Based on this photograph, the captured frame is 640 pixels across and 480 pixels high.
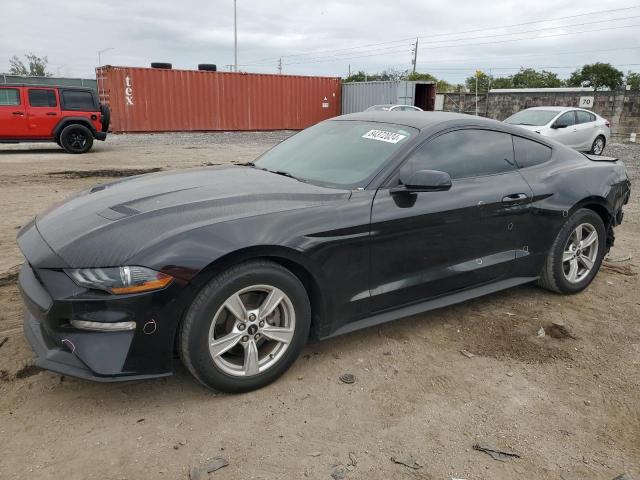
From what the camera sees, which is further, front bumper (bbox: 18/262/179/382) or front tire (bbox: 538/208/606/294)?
front tire (bbox: 538/208/606/294)

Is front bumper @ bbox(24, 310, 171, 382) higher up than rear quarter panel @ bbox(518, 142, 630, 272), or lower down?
lower down

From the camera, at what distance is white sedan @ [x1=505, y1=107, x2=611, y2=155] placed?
13.2 meters

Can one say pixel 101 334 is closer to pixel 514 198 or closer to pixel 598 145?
pixel 514 198

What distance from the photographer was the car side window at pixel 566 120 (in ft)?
43.8

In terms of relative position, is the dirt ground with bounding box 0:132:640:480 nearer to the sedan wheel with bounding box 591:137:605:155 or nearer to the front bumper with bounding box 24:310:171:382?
the front bumper with bounding box 24:310:171:382

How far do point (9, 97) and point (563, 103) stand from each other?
A: 73.1 ft

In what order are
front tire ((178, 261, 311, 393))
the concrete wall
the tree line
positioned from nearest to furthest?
1. front tire ((178, 261, 311, 393))
2. the concrete wall
3. the tree line

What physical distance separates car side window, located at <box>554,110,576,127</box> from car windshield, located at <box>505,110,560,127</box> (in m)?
0.18

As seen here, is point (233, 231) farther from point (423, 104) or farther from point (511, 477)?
point (423, 104)

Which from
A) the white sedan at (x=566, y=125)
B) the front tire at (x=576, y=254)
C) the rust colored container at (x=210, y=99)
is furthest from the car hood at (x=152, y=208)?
the rust colored container at (x=210, y=99)

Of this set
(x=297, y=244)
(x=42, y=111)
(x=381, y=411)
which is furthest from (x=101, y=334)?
(x=42, y=111)

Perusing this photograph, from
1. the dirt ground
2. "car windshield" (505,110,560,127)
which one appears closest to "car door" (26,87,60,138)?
the dirt ground

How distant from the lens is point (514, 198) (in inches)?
146

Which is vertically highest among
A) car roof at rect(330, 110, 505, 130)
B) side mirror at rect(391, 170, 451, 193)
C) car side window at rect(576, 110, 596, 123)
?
car side window at rect(576, 110, 596, 123)
